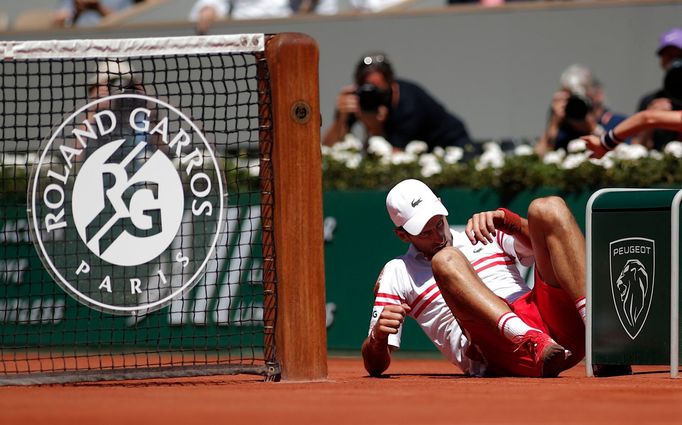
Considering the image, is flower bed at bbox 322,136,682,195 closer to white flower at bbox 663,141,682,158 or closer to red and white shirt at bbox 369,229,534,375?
white flower at bbox 663,141,682,158

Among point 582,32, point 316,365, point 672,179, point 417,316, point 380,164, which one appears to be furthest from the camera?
point 582,32

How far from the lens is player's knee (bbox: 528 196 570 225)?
656 centimetres

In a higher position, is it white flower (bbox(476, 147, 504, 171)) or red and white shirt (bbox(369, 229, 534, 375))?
white flower (bbox(476, 147, 504, 171))

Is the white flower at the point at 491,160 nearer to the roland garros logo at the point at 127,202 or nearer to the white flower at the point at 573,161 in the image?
the white flower at the point at 573,161

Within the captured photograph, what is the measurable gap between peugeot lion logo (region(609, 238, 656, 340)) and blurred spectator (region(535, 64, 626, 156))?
12.9ft

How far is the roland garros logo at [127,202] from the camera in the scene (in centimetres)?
663

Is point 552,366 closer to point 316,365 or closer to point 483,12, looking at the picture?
point 316,365

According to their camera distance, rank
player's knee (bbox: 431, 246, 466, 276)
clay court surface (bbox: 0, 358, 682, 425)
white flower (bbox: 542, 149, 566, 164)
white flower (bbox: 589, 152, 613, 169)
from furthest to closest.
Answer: white flower (bbox: 542, 149, 566, 164)
white flower (bbox: 589, 152, 613, 169)
player's knee (bbox: 431, 246, 466, 276)
clay court surface (bbox: 0, 358, 682, 425)

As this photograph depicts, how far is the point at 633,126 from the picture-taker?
7.38 metres

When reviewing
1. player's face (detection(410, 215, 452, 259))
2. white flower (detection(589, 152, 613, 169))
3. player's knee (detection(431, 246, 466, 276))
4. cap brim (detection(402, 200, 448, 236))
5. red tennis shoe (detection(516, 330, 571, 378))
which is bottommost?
red tennis shoe (detection(516, 330, 571, 378))

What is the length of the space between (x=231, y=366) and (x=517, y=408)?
6.19ft

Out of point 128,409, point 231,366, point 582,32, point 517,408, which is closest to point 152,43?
point 231,366

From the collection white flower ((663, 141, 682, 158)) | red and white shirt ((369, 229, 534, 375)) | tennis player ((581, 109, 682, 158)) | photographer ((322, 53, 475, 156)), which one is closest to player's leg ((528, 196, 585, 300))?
red and white shirt ((369, 229, 534, 375))

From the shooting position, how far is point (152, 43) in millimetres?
6613
